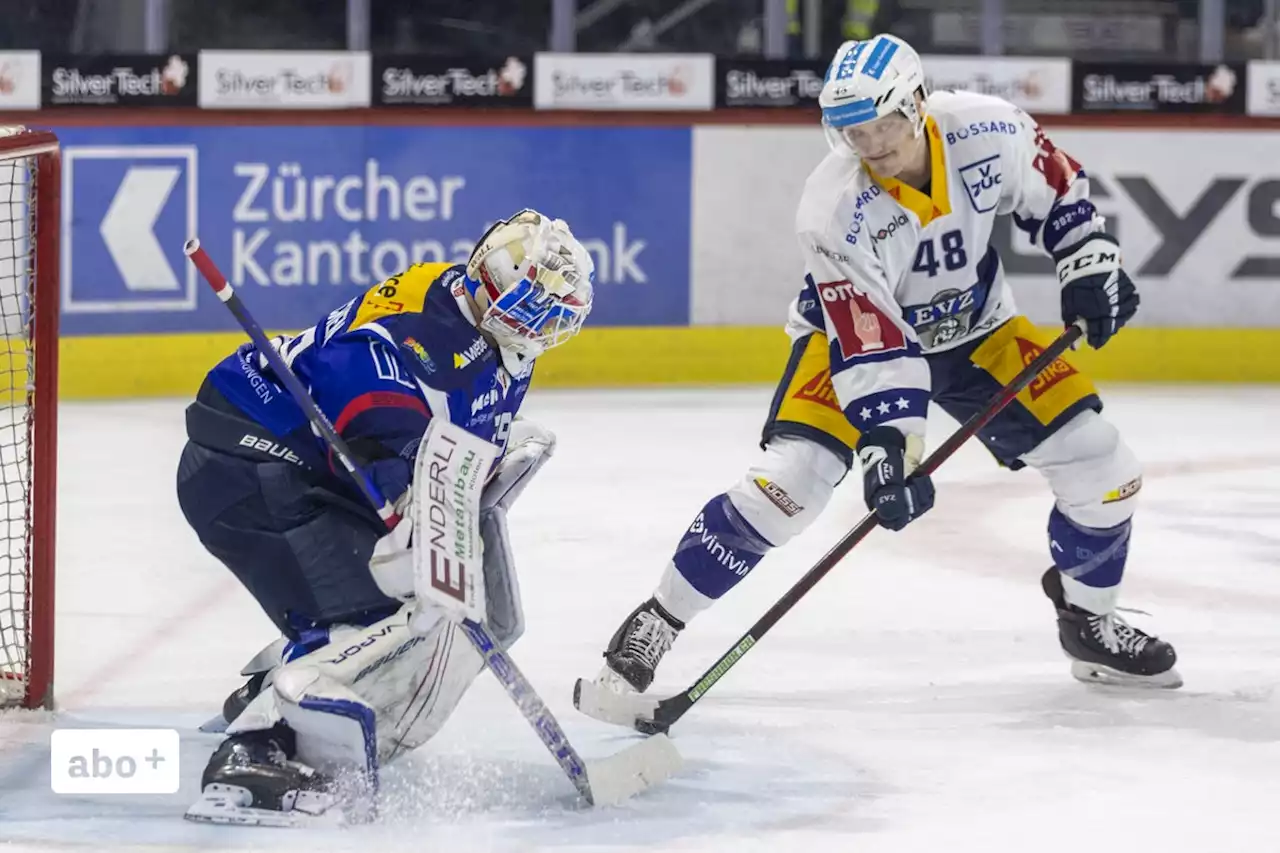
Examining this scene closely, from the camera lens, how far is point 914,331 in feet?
11.5

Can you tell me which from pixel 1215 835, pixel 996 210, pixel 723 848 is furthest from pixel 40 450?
pixel 1215 835

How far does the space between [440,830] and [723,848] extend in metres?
0.39

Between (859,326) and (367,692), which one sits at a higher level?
(859,326)

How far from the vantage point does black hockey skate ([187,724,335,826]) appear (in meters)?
2.82

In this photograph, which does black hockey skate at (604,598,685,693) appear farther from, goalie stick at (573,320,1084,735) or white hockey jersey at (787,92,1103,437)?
white hockey jersey at (787,92,1103,437)

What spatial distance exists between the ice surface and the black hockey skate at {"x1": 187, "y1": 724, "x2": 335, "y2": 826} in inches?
1.3

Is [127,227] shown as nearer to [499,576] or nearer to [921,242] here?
[921,242]

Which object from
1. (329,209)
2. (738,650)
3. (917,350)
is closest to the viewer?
(917,350)

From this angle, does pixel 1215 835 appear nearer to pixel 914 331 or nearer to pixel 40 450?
pixel 914 331

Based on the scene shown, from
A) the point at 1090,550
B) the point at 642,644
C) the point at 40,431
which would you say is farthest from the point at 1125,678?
the point at 40,431

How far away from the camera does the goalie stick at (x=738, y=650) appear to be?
134 inches

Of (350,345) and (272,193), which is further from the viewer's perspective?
(272,193)

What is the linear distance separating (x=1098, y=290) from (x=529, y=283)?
114 cm

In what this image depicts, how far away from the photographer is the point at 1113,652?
3.71 m
